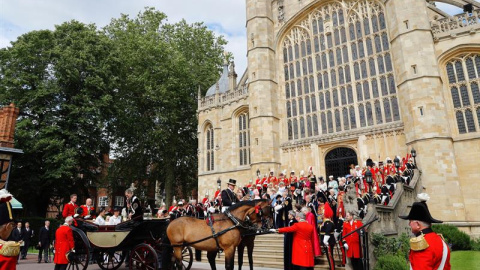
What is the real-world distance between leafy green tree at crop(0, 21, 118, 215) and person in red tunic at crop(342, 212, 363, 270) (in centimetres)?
1757

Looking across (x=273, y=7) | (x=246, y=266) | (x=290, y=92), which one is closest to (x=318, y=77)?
(x=290, y=92)

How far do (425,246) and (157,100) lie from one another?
2658 cm

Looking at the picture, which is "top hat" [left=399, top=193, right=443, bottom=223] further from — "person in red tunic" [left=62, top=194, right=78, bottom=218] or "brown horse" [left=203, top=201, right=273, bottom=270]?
"person in red tunic" [left=62, top=194, right=78, bottom=218]

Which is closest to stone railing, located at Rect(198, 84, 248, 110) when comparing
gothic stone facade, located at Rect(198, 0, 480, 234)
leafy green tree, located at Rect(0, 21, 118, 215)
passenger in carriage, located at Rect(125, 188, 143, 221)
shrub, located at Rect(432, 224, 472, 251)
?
gothic stone facade, located at Rect(198, 0, 480, 234)

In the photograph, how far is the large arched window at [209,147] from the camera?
2645cm

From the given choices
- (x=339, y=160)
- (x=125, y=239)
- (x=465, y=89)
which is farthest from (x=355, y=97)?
(x=125, y=239)

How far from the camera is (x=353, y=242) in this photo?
322 inches

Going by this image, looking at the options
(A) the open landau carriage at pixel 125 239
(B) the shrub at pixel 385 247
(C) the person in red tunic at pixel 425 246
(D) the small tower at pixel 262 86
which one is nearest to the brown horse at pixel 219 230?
(A) the open landau carriage at pixel 125 239

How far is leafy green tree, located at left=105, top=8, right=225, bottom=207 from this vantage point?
91.3 feet

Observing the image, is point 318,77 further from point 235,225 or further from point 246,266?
point 235,225

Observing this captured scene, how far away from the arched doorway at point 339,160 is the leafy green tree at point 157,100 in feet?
47.6

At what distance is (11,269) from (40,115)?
2149 cm

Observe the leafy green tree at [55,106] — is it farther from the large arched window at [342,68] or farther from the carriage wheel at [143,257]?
the large arched window at [342,68]

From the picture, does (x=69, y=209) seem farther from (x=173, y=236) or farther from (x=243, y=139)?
(x=243, y=139)
